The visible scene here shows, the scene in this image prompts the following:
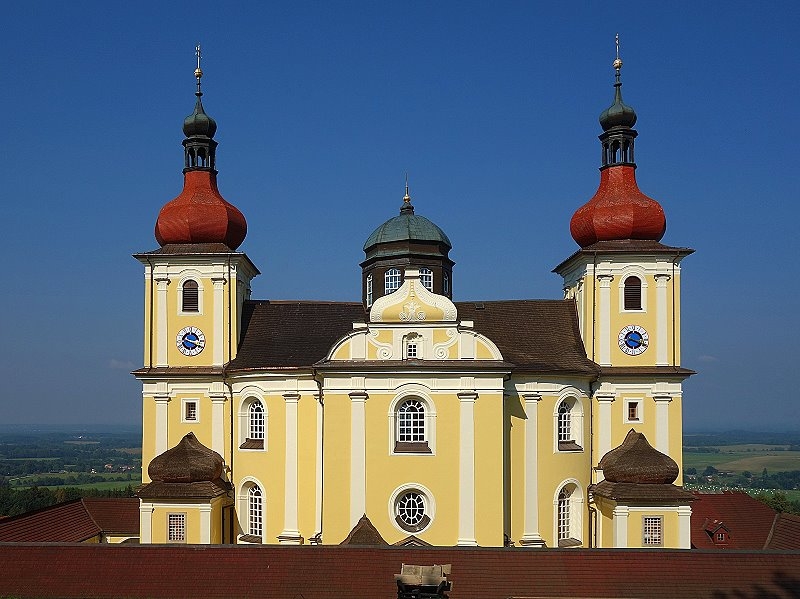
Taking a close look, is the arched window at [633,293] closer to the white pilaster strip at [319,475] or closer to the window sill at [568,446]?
the window sill at [568,446]

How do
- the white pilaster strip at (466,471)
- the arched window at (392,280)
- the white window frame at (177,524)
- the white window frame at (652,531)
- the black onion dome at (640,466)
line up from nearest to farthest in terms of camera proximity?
the white pilaster strip at (466,471)
the white window frame at (652,531)
the black onion dome at (640,466)
the white window frame at (177,524)
the arched window at (392,280)

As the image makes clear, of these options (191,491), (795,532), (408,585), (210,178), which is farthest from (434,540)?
(210,178)

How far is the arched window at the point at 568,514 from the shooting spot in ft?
106

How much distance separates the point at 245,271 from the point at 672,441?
19.4 metres

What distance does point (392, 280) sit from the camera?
35438 millimetres

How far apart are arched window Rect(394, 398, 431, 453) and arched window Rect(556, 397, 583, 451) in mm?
6105

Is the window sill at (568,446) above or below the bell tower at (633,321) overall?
below

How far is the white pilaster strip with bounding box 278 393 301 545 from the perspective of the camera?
32.2 metres

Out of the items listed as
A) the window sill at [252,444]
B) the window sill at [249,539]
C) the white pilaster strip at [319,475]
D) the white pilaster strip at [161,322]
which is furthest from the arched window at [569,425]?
the white pilaster strip at [161,322]

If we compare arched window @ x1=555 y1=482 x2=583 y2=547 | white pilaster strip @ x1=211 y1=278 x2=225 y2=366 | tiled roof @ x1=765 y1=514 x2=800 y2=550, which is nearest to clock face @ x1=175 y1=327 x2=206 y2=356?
white pilaster strip @ x1=211 y1=278 x2=225 y2=366

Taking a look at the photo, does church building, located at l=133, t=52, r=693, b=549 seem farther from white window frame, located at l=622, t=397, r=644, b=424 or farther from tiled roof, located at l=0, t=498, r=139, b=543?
tiled roof, located at l=0, t=498, r=139, b=543

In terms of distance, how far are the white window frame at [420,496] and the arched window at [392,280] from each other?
9030 mm

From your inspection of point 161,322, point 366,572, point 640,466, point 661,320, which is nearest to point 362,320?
point 161,322

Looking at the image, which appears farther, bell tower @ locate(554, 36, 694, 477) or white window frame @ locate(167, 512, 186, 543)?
bell tower @ locate(554, 36, 694, 477)
